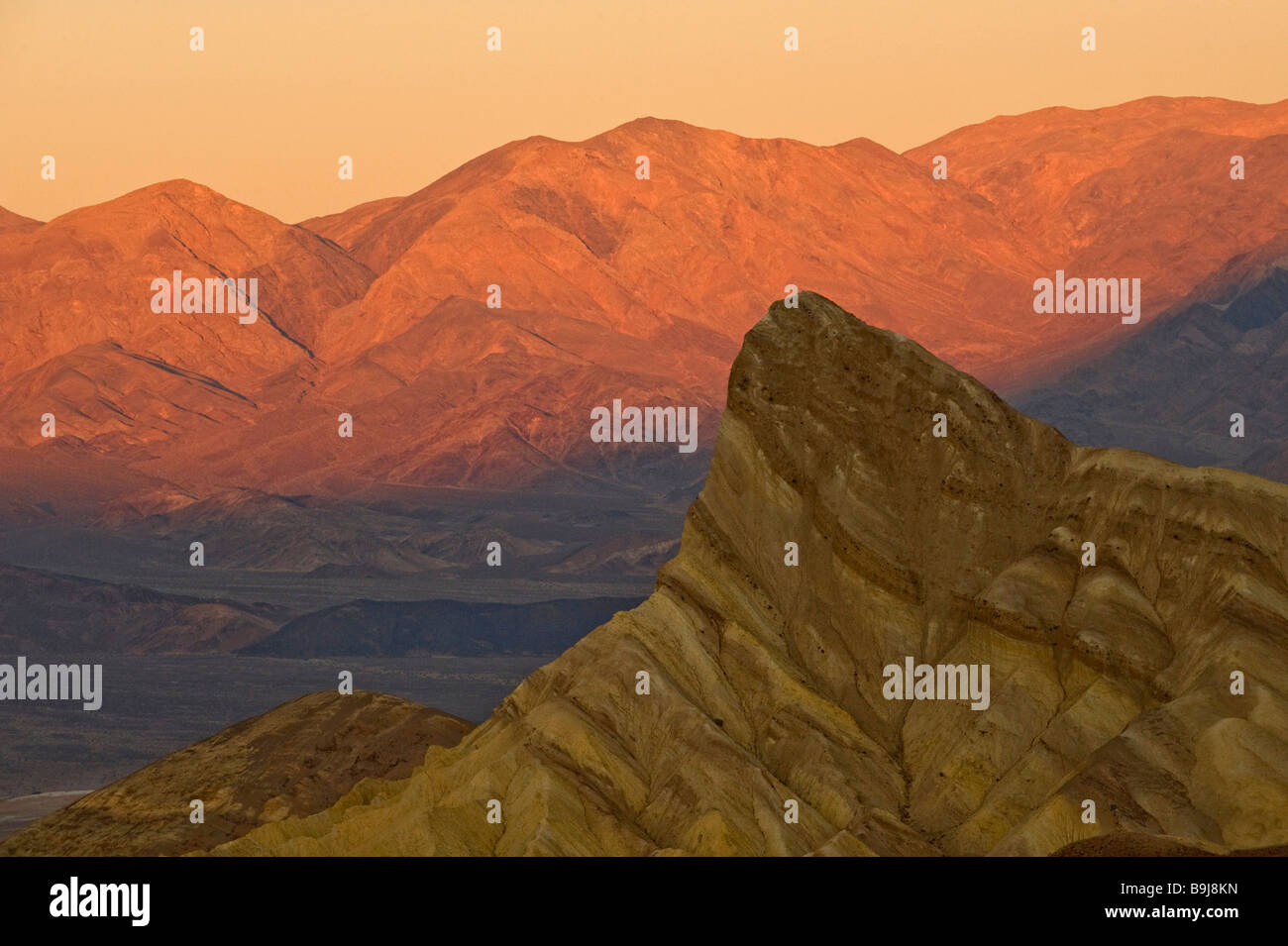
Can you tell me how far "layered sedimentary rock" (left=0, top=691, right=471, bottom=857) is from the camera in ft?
362

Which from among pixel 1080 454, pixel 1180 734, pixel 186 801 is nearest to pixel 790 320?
pixel 1080 454

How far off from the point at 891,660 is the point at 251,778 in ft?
Result: 138

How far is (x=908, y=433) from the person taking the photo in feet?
308

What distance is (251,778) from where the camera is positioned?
11650cm

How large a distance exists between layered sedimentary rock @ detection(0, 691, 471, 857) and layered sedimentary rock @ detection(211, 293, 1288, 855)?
19774 mm

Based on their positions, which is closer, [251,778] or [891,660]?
[891,660]

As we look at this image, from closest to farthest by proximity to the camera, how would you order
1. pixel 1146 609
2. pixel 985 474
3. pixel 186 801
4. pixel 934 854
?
pixel 934 854 < pixel 1146 609 < pixel 985 474 < pixel 186 801

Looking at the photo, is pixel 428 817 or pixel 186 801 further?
pixel 186 801

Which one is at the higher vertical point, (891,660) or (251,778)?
(891,660)

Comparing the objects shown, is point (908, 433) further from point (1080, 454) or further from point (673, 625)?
point (673, 625)

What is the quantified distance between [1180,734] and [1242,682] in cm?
A: 369

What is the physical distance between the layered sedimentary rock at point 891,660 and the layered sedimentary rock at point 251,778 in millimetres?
19774

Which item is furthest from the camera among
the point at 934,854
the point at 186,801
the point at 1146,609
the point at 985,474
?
the point at 186,801

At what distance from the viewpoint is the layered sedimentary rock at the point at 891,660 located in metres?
78.9
